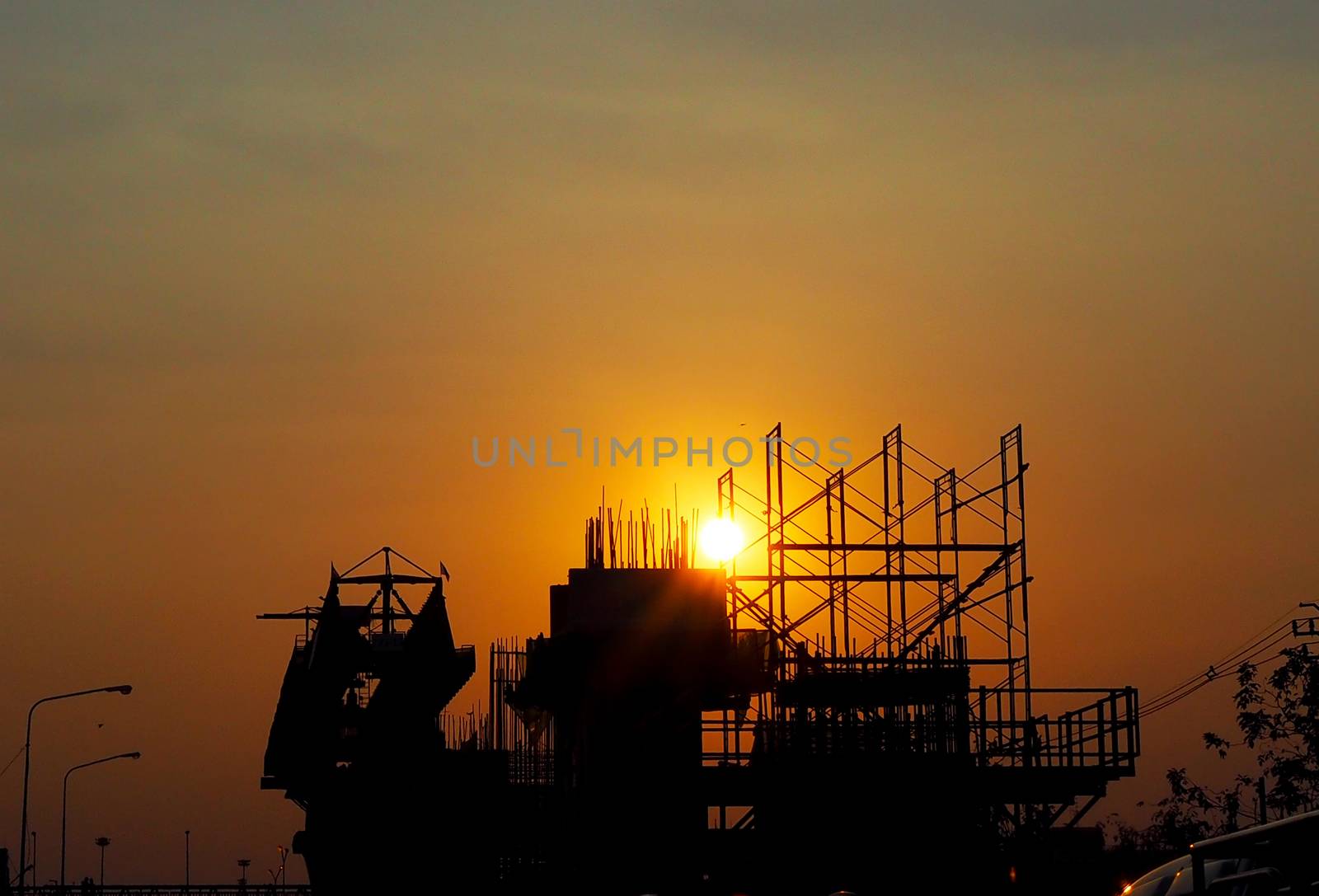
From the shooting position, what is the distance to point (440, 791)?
48562 millimetres

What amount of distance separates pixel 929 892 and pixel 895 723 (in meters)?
3.60

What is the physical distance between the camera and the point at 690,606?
1702 inches

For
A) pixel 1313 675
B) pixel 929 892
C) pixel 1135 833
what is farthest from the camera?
pixel 1135 833

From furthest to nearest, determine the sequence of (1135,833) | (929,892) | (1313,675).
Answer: (1135,833) → (1313,675) → (929,892)

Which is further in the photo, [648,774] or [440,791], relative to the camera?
[440,791]

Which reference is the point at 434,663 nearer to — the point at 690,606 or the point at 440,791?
the point at 440,791

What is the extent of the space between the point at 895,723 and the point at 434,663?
16.5m

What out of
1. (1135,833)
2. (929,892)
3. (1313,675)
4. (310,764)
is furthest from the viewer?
(1135,833)

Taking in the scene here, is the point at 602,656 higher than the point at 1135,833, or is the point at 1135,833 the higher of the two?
the point at 602,656

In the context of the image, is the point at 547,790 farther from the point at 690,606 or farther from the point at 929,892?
the point at 929,892

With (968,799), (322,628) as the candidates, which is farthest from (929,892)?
(322,628)

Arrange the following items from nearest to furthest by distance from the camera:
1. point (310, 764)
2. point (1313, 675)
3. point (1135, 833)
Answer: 1. point (1313, 675)
2. point (310, 764)
3. point (1135, 833)

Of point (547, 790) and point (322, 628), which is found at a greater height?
point (322, 628)

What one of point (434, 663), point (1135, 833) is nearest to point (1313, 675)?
point (434, 663)
